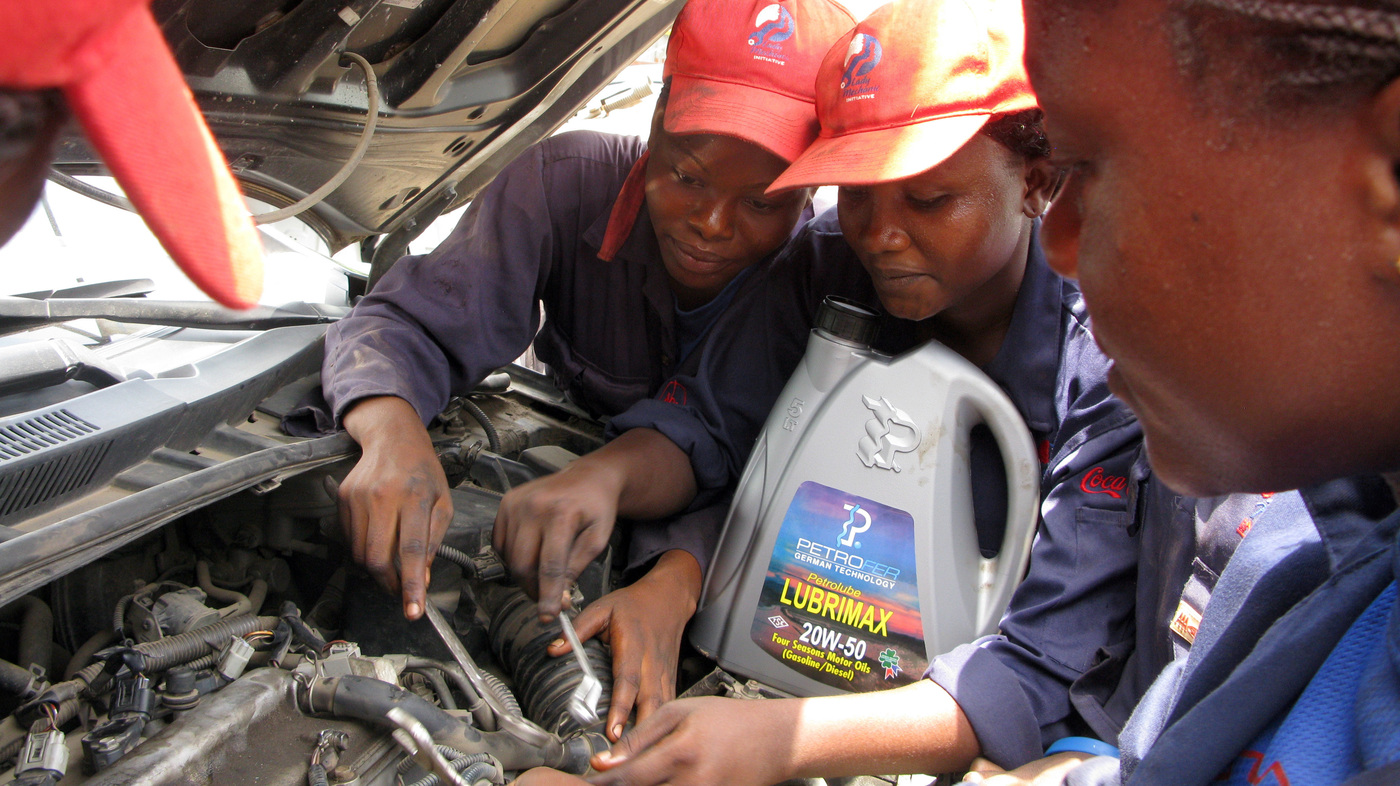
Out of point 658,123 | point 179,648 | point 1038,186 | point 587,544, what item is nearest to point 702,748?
point 587,544

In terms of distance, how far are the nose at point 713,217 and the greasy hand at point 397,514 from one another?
2.11 feet

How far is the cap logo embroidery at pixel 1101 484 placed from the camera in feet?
4.50

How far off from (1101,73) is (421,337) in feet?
4.49

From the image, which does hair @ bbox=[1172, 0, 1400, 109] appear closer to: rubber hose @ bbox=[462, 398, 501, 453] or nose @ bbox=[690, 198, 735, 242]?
nose @ bbox=[690, 198, 735, 242]

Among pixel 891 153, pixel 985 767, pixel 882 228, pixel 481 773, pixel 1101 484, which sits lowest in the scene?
pixel 985 767

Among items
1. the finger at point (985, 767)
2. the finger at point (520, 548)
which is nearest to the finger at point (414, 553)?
the finger at point (520, 548)

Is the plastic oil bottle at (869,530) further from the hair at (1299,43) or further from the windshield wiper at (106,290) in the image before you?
the windshield wiper at (106,290)

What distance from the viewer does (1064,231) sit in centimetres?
74

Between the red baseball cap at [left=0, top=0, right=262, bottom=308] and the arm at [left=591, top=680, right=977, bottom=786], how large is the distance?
0.86m

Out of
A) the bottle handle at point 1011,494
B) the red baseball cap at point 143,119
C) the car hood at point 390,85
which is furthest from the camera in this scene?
the bottle handle at point 1011,494

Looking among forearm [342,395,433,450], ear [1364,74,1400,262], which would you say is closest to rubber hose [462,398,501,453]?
forearm [342,395,433,450]

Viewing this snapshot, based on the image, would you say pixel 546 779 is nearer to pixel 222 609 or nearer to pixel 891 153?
pixel 222 609

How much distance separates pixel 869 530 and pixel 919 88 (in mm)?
723

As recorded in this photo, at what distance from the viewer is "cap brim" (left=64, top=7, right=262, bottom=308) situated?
0.34 meters
